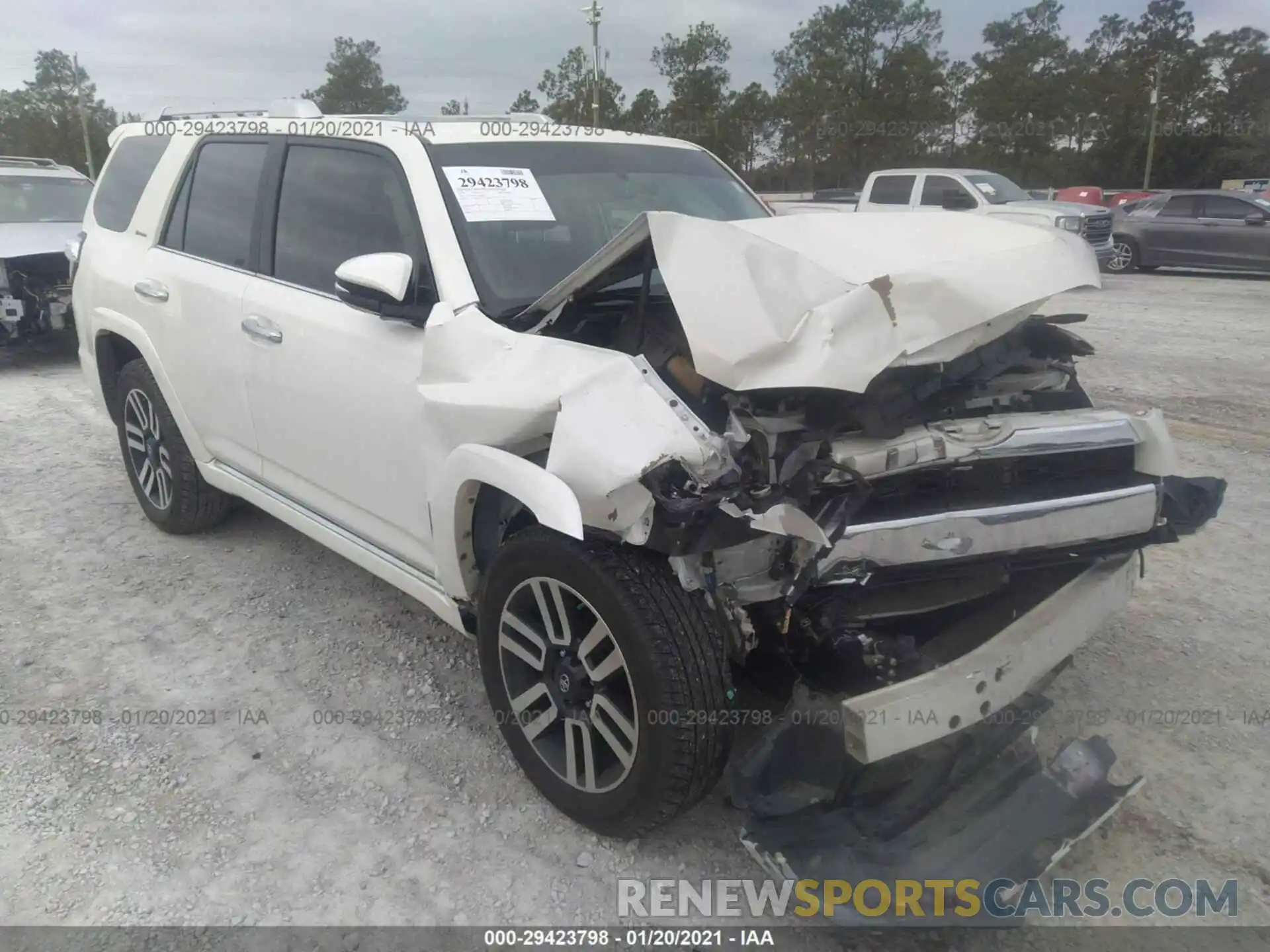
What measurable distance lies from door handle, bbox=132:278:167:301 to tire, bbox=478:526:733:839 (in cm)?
238

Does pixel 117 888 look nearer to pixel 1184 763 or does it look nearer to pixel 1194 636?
pixel 1184 763

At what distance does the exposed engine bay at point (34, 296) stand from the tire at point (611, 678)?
821 cm

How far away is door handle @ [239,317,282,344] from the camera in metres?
3.39

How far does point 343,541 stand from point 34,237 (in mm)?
8018

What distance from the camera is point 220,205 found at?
3955 mm

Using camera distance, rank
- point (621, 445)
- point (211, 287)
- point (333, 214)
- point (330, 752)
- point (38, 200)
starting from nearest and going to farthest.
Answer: point (621, 445) < point (330, 752) < point (333, 214) < point (211, 287) < point (38, 200)

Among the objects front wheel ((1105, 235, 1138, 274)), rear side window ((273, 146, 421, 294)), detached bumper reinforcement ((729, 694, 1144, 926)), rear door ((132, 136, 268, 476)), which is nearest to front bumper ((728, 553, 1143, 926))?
detached bumper reinforcement ((729, 694, 1144, 926))

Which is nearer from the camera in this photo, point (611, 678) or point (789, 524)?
point (789, 524)

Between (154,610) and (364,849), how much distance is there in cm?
193

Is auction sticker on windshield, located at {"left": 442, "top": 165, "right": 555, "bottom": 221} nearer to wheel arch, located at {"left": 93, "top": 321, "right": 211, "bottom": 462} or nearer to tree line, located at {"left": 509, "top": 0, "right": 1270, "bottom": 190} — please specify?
wheel arch, located at {"left": 93, "top": 321, "right": 211, "bottom": 462}

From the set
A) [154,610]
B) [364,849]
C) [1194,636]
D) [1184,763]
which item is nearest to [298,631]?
[154,610]

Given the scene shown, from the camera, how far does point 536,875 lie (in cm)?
253

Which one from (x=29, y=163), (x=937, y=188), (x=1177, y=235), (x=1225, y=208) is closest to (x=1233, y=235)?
(x=1225, y=208)

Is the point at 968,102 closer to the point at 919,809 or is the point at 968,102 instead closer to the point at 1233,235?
the point at 1233,235
